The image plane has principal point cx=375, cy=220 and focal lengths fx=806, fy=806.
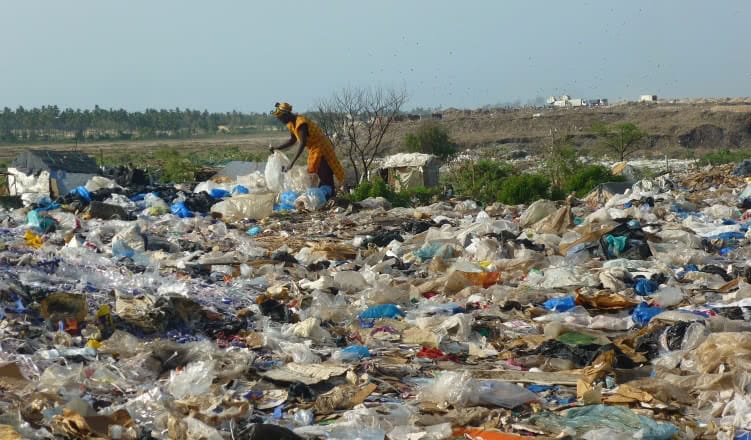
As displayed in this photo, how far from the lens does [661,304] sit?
15.8ft

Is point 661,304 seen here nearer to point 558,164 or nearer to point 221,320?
point 221,320

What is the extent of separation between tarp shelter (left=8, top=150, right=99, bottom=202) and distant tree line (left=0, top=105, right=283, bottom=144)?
55221 millimetres

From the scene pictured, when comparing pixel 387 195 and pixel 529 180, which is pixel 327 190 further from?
pixel 529 180

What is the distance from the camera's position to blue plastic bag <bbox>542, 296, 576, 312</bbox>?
4.88m

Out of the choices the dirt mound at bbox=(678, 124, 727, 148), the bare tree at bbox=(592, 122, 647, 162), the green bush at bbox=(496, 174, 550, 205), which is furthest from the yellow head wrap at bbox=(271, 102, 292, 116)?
the dirt mound at bbox=(678, 124, 727, 148)

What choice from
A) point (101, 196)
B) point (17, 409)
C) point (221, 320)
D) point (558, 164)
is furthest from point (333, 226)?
point (558, 164)

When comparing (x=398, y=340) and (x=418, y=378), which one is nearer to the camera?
(x=418, y=378)

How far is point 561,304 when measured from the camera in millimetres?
4898

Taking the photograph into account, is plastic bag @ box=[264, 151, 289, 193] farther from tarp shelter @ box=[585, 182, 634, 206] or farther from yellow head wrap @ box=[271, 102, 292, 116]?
tarp shelter @ box=[585, 182, 634, 206]

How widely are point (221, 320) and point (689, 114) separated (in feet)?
144

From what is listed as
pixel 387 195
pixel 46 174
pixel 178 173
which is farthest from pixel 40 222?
pixel 178 173

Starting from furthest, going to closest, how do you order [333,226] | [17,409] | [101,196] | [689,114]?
[689,114] → [101,196] → [333,226] → [17,409]

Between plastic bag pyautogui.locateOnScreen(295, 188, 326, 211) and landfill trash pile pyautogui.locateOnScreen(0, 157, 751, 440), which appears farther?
plastic bag pyautogui.locateOnScreen(295, 188, 326, 211)

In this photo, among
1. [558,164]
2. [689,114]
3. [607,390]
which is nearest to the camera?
[607,390]
